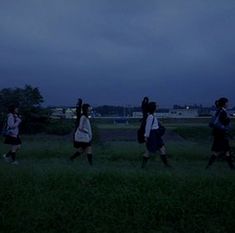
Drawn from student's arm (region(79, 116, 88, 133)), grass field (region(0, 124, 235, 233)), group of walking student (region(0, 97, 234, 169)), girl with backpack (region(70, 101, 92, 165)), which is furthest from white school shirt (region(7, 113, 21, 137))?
grass field (region(0, 124, 235, 233))

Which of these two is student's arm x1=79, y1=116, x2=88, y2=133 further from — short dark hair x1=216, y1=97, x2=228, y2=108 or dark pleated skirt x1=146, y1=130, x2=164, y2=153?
short dark hair x1=216, y1=97, x2=228, y2=108

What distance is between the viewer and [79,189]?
8125mm

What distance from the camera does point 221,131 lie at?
11.8m

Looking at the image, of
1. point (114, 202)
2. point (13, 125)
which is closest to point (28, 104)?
point (13, 125)

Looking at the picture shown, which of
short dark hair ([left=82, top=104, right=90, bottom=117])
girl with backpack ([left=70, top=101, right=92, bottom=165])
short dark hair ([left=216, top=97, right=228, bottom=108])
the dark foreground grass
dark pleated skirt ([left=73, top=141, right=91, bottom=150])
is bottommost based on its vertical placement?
the dark foreground grass

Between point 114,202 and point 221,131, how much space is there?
196 inches

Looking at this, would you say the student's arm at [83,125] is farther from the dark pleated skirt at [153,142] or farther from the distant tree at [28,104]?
the distant tree at [28,104]

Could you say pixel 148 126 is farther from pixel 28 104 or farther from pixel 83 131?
pixel 28 104

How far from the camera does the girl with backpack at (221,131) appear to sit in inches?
460

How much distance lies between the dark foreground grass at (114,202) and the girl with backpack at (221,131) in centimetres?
274

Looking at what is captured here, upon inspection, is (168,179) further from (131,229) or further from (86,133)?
(86,133)

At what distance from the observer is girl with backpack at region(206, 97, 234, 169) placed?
11.7 meters

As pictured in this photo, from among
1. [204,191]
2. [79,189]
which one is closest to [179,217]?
[204,191]

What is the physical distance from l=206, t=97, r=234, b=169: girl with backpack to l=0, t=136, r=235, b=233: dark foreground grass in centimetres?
274
